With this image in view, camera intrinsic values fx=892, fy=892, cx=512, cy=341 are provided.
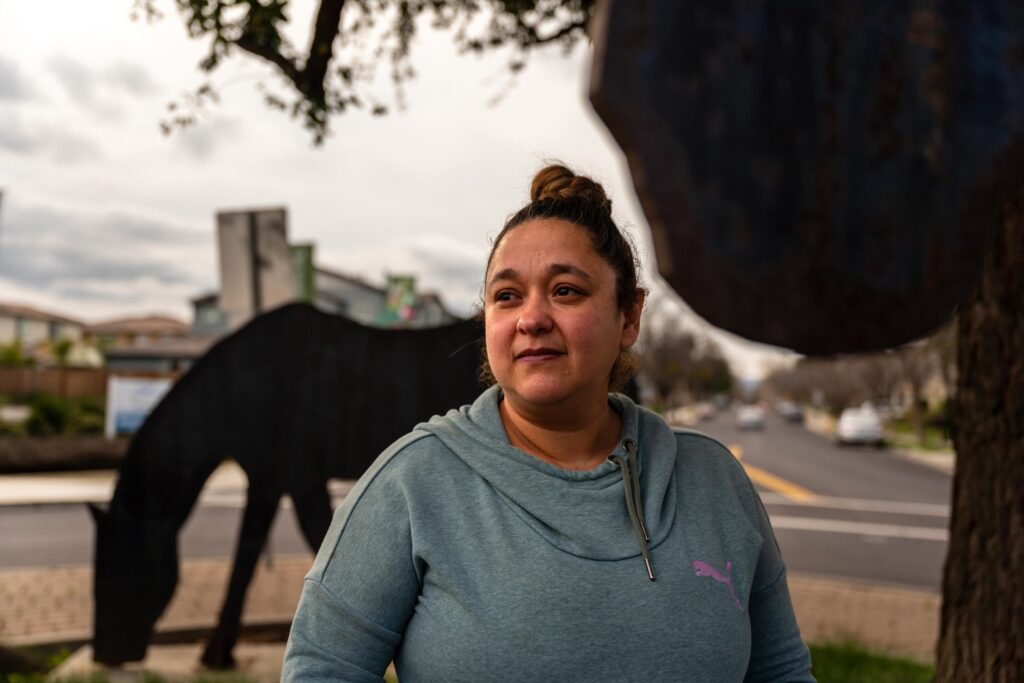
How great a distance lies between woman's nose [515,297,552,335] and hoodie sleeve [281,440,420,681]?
0.34 m

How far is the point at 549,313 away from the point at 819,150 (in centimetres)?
81

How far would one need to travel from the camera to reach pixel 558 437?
160cm

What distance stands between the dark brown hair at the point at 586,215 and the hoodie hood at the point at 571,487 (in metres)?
0.28

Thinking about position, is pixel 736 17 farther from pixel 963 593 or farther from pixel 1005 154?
pixel 963 593

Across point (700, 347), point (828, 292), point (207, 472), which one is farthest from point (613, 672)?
point (700, 347)

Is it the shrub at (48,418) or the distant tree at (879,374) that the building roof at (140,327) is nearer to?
the shrub at (48,418)

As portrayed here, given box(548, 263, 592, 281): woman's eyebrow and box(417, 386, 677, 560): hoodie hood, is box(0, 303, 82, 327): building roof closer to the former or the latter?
box(417, 386, 677, 560): hoodie hood

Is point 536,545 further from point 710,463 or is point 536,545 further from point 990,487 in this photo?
point 990,487

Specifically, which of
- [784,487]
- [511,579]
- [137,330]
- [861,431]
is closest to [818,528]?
[784,487]

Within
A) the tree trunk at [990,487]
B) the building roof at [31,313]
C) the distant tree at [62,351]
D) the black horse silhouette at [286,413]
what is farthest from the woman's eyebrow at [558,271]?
the building roof at [31,313]

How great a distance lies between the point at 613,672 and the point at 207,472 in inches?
168

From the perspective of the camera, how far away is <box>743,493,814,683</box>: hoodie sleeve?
1675 mm

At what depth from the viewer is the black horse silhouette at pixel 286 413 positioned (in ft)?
16.6

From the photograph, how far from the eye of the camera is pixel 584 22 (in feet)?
16.9
